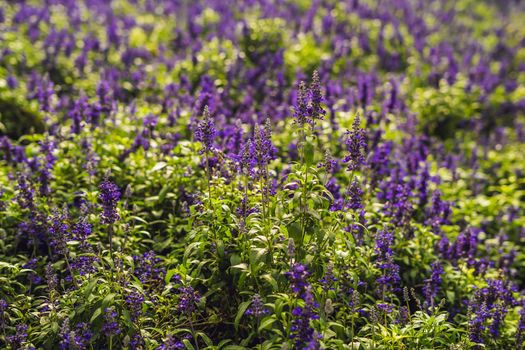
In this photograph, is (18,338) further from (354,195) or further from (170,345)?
(354,195)

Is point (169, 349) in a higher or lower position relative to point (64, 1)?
lower

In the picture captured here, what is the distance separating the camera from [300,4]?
51.9 feet

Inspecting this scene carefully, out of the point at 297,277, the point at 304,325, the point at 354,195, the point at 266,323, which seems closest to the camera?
the point at 304,325

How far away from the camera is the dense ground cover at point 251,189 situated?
15.5 ft

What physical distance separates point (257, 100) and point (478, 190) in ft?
13.0

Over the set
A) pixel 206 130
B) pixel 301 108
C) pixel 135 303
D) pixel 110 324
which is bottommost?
pixel 110 324

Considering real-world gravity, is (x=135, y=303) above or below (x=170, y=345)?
above

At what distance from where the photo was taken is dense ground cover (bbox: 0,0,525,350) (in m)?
4.73

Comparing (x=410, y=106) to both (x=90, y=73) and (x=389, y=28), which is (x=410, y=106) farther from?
(x=90, y=73)

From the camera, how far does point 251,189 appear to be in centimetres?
564

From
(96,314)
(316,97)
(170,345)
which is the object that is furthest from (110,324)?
(316,97)

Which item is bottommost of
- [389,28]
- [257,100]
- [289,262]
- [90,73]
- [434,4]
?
[289,262]

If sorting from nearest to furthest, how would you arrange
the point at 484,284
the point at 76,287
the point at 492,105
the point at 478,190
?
the point at 76,287 < the point at 484,284 < the point at 478,190 < the point at 492,105

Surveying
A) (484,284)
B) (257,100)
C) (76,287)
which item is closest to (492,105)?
(257,100)
